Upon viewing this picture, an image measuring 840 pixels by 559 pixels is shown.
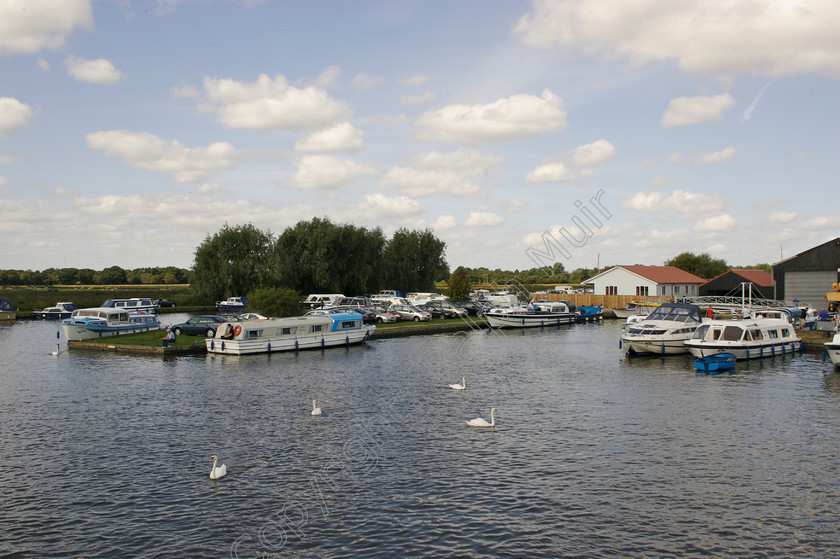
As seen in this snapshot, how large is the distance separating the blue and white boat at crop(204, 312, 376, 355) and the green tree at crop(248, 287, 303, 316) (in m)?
13.9

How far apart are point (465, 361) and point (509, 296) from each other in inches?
2119

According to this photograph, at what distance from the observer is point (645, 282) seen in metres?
95.2

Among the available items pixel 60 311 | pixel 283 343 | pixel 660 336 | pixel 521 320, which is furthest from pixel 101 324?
pixel 660 336

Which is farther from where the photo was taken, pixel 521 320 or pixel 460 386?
pixel 521 320

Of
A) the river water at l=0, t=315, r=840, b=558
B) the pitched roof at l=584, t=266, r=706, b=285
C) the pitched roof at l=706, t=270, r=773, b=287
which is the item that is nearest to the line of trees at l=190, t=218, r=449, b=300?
the pitched roof at l=584, t=266, r=706, b=285

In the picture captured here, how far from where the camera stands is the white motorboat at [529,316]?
72.0 metres

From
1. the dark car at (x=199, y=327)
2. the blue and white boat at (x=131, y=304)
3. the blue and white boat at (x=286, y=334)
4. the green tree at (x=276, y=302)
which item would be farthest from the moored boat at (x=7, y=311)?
the blue and white boat at (x=286, y=334)

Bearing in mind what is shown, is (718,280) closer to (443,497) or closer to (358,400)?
(358,400)

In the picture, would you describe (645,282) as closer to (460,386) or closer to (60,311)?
(460,386)

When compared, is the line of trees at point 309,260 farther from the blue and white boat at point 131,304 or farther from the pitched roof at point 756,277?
the pitched roof at point 756,277

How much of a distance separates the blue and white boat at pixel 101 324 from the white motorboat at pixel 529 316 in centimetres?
3709

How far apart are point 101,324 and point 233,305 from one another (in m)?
39.2

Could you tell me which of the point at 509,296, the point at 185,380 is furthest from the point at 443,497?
the point at 509,296

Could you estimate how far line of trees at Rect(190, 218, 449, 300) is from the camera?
310 feet
